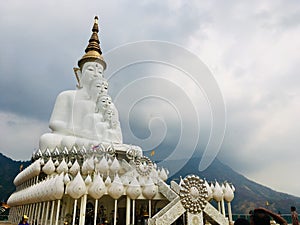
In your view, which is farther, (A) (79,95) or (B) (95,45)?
(B) (95,45)

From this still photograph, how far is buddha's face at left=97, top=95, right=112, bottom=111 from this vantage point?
74.4ft

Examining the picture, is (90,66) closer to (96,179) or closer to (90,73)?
(90,73)

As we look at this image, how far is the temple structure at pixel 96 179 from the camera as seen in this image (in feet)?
39.1

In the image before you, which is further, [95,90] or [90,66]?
[90,66]

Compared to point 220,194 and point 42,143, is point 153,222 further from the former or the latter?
point 42,143

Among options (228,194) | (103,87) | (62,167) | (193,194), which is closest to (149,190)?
(193,194)

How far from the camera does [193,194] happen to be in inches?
453

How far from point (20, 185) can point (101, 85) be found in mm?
12109

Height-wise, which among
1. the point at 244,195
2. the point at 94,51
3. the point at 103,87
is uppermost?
the point at 94,51

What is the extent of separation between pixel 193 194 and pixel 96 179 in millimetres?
5031

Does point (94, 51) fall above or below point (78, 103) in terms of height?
above

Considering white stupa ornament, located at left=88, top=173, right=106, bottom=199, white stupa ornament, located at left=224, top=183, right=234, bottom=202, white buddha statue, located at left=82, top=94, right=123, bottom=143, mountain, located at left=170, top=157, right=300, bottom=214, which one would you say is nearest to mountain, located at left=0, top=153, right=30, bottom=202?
white buddha statue, located at left=82, top=94, right=123, bottom=143

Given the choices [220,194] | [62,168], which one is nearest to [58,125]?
[62,168]

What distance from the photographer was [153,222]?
1049 cm
